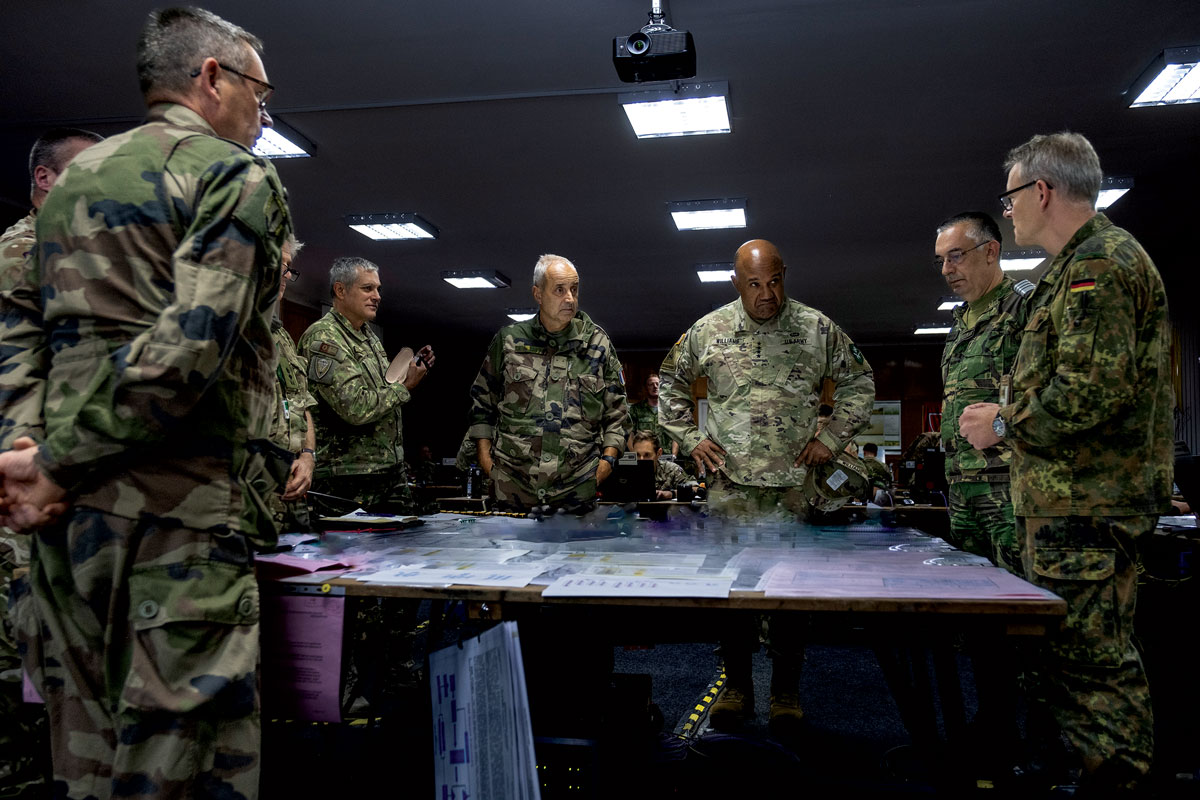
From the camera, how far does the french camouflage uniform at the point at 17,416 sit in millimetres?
1253

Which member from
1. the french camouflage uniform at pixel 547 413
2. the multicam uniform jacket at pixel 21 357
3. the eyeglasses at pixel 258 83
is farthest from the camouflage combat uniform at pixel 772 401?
the multicam uniform jacket at pixel 21 357

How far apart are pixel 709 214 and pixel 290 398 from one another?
14.4 feet

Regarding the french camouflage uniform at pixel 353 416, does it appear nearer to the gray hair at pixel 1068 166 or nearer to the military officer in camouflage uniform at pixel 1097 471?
the military officer in camouflage uniform at pixel 1097 471

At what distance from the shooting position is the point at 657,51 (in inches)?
128

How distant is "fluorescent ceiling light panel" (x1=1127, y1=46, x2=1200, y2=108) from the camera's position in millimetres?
3820

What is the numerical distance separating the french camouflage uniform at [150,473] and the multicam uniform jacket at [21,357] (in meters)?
0.08

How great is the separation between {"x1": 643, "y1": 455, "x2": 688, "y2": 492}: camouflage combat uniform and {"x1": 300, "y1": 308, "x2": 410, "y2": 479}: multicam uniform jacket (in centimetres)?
273

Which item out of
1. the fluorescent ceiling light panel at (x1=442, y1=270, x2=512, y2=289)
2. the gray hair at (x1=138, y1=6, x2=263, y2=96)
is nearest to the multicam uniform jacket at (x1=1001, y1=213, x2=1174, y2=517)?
the gray hair at (x1=138, y1=6, x2=263, y2=96)

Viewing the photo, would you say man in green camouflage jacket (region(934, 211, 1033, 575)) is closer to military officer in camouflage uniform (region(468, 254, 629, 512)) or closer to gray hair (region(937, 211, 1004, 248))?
gray hair (region(937, 211, 1004, 248))

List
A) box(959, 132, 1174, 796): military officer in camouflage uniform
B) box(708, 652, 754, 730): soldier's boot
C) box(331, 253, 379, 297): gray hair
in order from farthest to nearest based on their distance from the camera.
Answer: box(331, 253, 379, 297): gray hair
box(708, 652, 754, 730): soldier's boot
box(959, 132, 1174, 796): military officer in camouflage uniform

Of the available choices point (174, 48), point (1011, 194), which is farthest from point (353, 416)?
point (1011, 194)

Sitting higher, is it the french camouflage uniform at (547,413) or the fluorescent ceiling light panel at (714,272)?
the fluorescent ceiling light panel at (714,272)

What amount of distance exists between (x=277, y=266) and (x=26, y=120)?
459 cm

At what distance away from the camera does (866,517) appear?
2539mm
